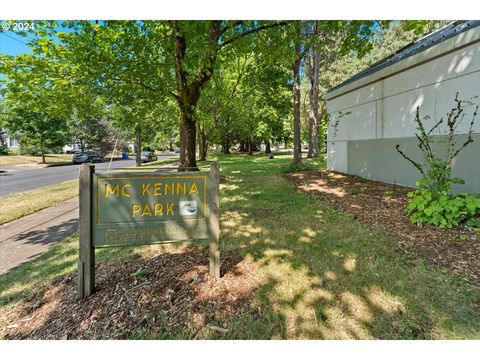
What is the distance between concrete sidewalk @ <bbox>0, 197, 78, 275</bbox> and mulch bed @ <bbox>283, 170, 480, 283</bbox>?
5.70m

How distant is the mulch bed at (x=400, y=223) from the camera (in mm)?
3135

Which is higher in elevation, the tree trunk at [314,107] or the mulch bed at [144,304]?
the tree trunk at [314,107]

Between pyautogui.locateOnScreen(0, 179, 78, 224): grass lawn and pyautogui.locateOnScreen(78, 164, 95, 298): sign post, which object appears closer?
pyautogui.locateOnScreen(78, 164, 95, 298): sign post

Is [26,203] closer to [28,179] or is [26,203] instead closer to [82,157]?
[28,179]

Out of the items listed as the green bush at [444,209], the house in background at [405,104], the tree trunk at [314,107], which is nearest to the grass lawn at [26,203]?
the green bush at [444,209]

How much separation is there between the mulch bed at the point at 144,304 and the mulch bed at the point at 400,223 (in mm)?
2296

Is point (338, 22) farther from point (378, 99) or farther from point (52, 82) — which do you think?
point (52, 82)

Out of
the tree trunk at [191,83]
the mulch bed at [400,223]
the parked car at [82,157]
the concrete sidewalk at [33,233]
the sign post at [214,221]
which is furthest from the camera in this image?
the parked car at [82,157]

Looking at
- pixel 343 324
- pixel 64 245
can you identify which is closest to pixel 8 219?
pixel 64 245

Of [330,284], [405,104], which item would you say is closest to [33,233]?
[330,284]

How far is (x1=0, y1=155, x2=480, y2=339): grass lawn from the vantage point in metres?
2.17

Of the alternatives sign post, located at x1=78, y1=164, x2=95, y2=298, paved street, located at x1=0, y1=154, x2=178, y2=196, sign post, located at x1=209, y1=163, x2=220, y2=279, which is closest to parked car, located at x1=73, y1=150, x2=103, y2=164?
paved street, located at x1=0, y1=154, x2=178, y2=196

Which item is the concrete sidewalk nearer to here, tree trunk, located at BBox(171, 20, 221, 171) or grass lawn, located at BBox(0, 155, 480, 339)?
grass lawn, located at BBox(0, 155, 480, 339)

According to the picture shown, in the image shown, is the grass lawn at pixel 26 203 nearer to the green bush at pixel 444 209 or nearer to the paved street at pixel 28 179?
the paved street at pixel 28 179
